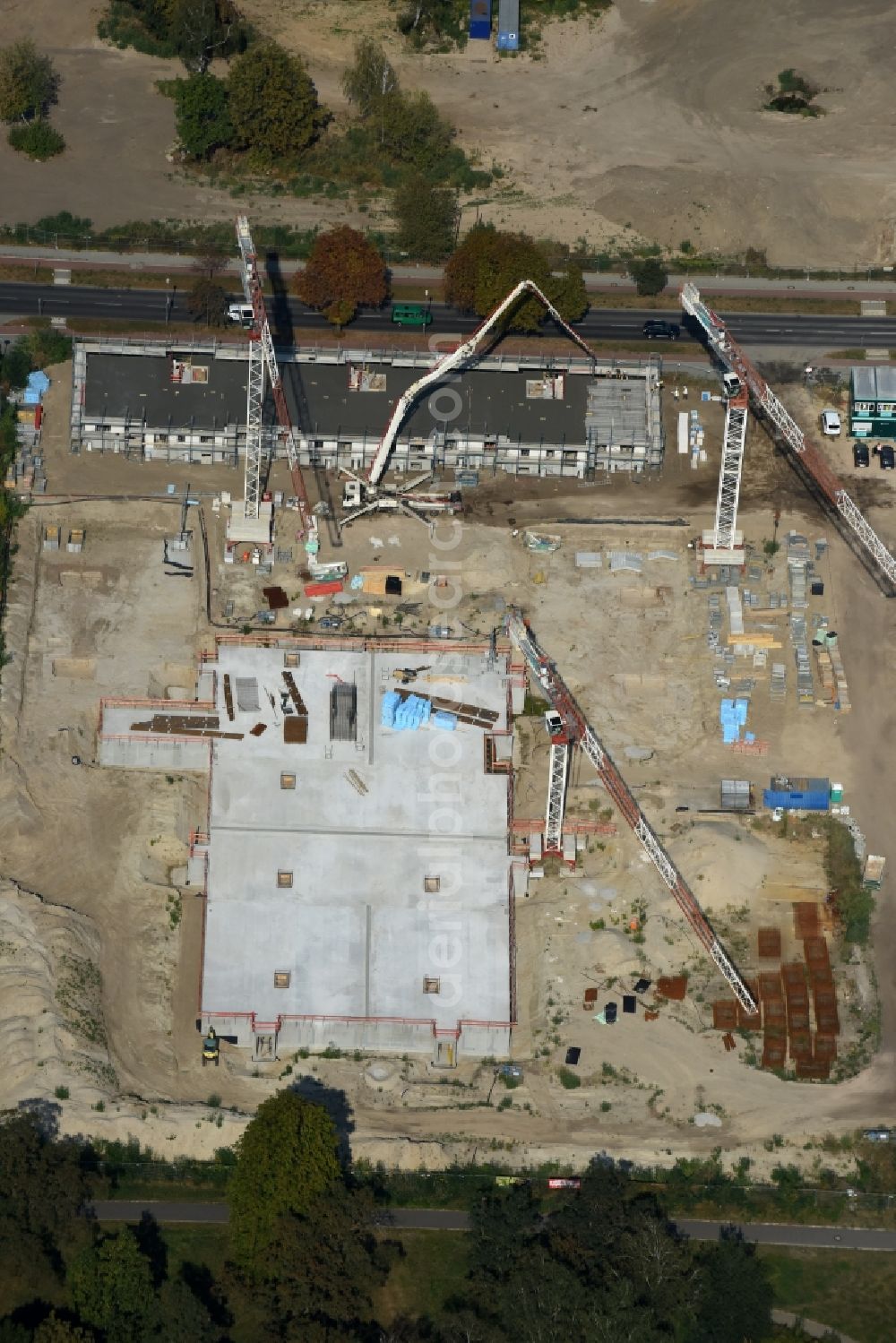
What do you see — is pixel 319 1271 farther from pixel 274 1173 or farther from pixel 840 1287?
pixel 840 1287

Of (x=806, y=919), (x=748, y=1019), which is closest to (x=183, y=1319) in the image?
(x=748, y=1019)

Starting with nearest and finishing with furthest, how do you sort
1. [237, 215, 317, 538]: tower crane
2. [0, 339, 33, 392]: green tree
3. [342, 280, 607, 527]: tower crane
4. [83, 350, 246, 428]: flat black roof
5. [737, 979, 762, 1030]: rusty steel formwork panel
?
[737, 979, 762, 1030]: rusty steel formwork panel
[237, 215, 317, 538]: tower crane
[342, 280, 607, 527]: tower crane
[83, 350, 246, 428]: flat black roof
[0, 339, 33, 392]: green tree

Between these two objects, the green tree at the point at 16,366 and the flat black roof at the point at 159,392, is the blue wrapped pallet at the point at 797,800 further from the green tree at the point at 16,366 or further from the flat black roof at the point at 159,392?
the green tree at the point at 16,366

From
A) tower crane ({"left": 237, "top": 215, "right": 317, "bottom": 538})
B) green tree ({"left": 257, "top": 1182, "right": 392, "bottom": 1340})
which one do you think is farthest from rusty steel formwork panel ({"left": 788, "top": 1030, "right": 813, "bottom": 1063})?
tower crane ({"left": 237, "top": 215, "right": 317, "bottom": 538})

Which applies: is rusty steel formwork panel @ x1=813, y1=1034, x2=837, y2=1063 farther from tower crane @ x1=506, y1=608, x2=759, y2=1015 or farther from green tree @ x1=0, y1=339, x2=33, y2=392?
green tree @ x1=0, y1=339, x2=33, y2=392

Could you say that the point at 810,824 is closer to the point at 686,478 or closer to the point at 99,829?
the point at 686,478

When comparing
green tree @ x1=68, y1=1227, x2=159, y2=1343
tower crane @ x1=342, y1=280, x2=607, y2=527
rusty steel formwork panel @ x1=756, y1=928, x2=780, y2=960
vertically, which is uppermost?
tower crane @ x1=342, y1=280, x2=607, y2=527
